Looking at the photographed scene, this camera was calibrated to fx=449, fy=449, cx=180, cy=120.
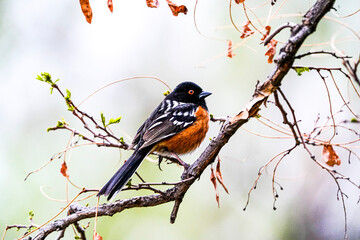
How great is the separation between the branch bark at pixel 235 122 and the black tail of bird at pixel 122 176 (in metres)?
0.17

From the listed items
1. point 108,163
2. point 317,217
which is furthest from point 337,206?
point 108,163

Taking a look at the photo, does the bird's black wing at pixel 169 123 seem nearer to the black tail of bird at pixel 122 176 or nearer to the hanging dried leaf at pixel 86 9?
the black tail of bird at pixel 122 176

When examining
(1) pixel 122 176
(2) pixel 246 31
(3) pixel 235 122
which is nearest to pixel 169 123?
(1) pixel 122 176

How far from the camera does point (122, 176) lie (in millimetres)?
2816

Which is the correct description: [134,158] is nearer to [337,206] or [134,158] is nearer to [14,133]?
[337,206]

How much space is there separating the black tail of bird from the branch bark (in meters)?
0.17

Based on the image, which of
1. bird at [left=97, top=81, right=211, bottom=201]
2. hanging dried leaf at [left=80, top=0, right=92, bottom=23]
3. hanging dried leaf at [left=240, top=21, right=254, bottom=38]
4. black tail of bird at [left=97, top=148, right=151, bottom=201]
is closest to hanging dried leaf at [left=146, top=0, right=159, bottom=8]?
hanging dried leaf at [left=80, top=0, right=92, bottom=23]

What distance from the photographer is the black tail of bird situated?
2621 millimetres

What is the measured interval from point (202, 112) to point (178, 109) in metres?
0.21

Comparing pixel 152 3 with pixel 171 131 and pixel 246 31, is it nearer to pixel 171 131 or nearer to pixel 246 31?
pixel 246 31

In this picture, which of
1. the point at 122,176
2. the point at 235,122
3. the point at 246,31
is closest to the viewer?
the point at 235,122

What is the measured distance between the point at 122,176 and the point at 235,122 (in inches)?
38.4

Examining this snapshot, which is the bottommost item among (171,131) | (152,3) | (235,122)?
(171,131)

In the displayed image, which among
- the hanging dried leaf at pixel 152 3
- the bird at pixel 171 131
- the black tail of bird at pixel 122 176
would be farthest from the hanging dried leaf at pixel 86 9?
the bird at pixel 171 131
